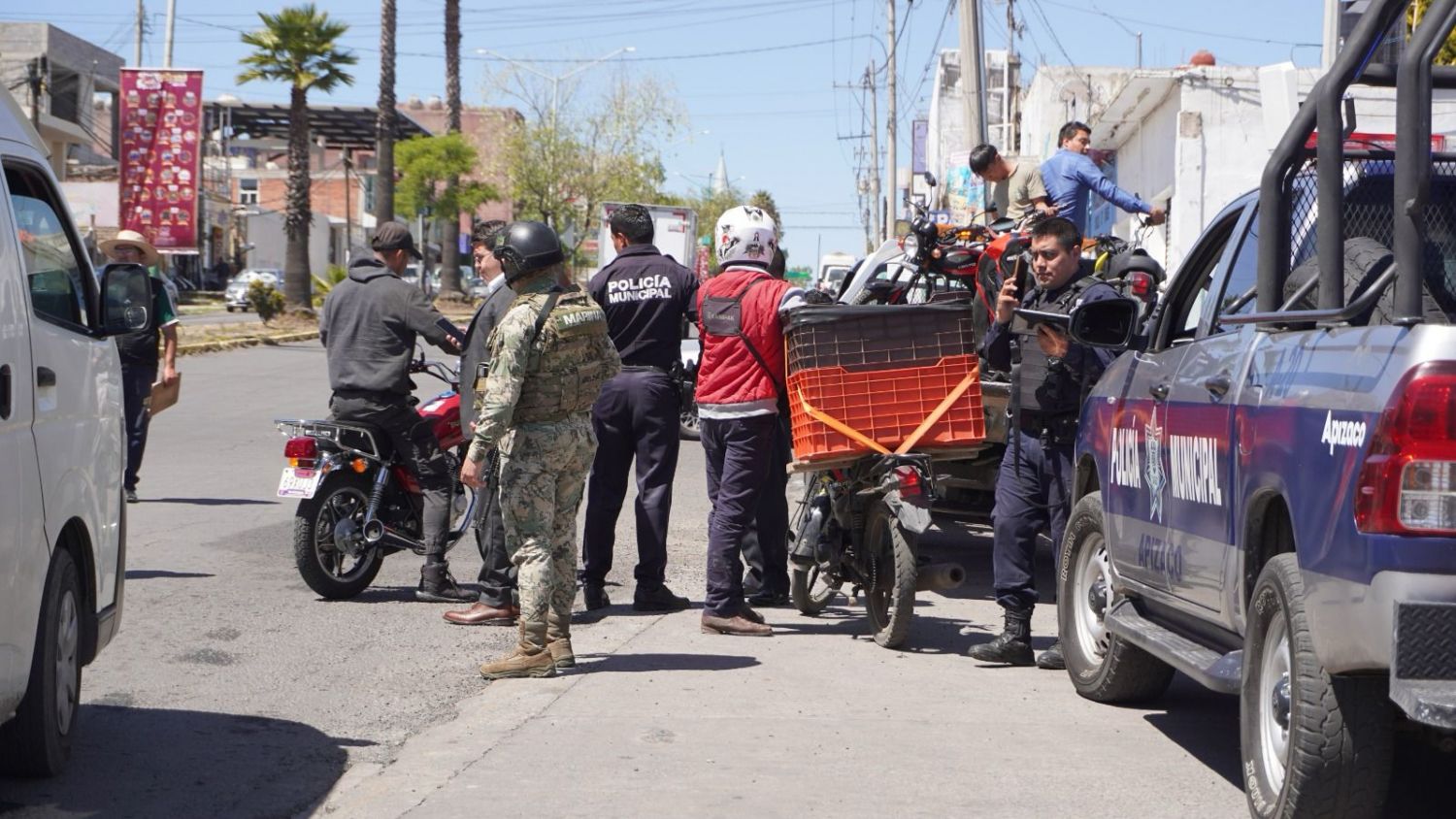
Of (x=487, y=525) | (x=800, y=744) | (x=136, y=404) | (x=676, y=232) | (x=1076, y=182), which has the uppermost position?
(x=676, y=232)

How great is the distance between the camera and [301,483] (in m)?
8.97

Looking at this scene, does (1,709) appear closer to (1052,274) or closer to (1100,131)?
(1052,274)

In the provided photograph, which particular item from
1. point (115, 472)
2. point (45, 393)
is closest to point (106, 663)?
point (115, 472)

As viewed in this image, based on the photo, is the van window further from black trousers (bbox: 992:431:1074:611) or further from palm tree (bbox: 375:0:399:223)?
palm tree (bbox: 375:0:399:223)

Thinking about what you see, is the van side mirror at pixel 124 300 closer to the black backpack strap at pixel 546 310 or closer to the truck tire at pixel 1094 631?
the black backpack strap at pixel 546 310

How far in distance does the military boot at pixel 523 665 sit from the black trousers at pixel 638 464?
1.76 meters

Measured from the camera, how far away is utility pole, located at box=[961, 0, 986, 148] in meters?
20.5

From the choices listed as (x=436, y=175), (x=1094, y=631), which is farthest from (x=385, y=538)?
(x=436, y=175)

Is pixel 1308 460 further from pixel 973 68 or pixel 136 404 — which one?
pixel 973 68

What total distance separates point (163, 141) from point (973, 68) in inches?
690

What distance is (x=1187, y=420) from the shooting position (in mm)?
5758

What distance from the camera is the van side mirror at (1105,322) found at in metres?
6.59

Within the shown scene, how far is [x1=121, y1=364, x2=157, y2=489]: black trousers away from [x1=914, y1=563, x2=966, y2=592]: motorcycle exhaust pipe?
6.80 m

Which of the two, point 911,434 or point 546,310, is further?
point 911,434
